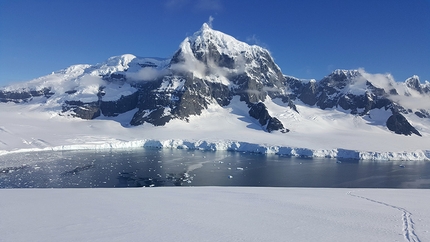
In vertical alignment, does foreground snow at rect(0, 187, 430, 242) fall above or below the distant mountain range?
below

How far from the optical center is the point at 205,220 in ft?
35.1

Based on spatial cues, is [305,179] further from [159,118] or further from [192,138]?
[159,118]

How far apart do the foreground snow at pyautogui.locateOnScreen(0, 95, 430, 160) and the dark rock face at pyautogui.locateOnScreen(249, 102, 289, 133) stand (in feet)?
10.7

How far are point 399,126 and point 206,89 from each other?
9421cm

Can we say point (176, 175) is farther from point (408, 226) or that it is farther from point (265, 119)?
point (265, 119)

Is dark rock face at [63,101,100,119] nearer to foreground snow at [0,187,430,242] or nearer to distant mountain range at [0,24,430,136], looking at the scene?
distant mountain range at [0,24,430,136]

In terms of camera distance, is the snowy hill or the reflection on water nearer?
the reflection on water

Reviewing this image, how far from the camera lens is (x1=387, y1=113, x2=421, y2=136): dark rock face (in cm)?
13025

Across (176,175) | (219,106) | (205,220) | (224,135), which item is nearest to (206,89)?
(219,106)

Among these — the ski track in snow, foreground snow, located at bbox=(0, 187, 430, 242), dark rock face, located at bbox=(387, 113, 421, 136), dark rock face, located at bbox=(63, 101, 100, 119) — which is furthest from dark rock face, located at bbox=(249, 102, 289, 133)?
the ski track in snow

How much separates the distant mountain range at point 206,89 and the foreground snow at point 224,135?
5964 mm

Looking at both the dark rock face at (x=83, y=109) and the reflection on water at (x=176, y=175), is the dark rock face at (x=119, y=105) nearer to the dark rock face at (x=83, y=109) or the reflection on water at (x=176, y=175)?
the dark rock face at (x=83, y=109)

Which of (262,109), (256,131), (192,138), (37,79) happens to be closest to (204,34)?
(262,109)

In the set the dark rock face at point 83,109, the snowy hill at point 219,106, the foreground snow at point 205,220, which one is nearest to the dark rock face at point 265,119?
the snowy hill at point 219,106
